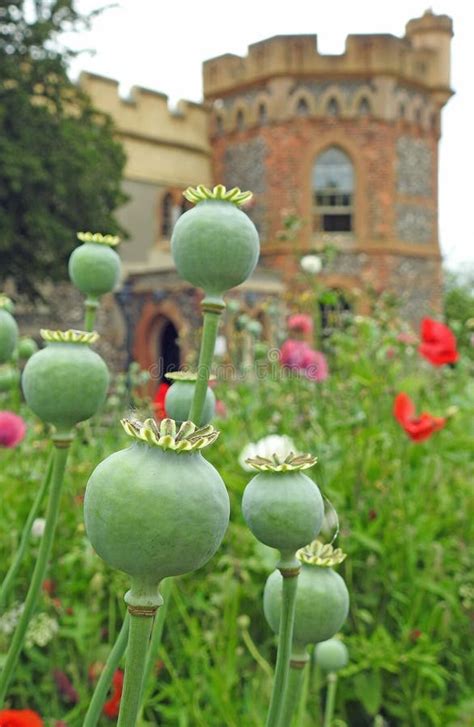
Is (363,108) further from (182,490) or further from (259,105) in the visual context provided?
(182,490)

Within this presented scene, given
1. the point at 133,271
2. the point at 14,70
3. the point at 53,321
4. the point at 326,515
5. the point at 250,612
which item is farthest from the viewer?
the point at 133,271

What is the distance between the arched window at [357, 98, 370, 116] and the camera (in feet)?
47.3

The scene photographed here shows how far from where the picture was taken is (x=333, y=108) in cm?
1444

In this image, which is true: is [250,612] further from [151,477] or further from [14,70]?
[14,70]

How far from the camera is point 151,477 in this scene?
1.28ft

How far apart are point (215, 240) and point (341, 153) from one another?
14459 millimetres

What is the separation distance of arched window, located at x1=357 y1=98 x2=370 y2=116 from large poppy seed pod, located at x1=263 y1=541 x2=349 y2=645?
1460 cm

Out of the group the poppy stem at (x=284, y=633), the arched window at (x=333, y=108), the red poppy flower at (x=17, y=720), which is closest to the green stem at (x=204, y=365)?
the poppy stem at (x=284, y=633)

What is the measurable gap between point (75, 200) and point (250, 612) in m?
10.2

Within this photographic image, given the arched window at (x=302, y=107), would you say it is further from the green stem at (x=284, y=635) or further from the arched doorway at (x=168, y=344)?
the green stem at (x=284, y=635)

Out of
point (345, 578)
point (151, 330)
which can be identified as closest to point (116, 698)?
point (345, 578)

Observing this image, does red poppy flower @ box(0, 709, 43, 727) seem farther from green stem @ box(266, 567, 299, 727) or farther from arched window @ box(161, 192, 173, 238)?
arched window @ box(161, 192, 173, 238)

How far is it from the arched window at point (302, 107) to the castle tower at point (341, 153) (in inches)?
0.7

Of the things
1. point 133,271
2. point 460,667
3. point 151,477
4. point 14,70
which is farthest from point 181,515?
point 133,271
